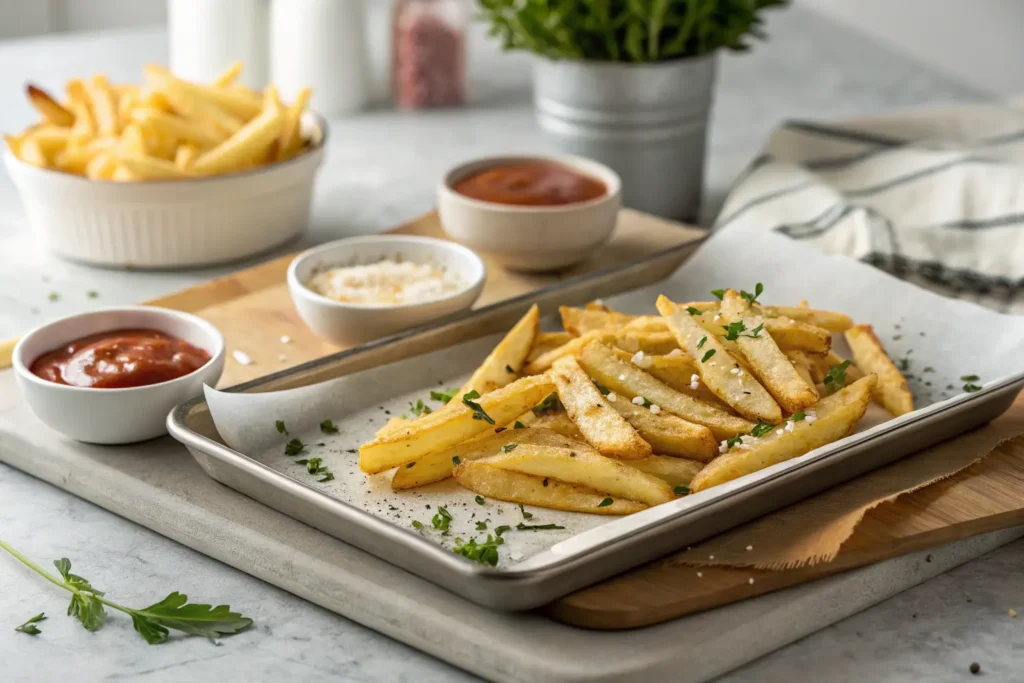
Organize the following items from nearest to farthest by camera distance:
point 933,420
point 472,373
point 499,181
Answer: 1. point 933,420
2. point 472,373
3. point 499,181

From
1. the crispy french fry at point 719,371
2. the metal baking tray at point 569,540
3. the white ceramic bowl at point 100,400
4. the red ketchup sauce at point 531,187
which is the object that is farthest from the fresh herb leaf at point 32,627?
the red ketchup sauce at point 531,187

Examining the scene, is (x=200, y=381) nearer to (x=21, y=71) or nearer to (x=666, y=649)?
(x=666, y=649)

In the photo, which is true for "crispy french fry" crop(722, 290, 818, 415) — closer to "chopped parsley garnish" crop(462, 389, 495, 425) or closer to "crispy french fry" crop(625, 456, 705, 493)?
"crispy french fry" crop(625, 456, 705, 493)

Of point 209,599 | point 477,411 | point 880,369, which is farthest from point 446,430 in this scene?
point 880,369

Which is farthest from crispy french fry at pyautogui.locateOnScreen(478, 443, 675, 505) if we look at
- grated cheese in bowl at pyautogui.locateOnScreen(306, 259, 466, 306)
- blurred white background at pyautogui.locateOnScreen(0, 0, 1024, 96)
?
blurred white background at pyautogui.locateOnScreen(0, 0, 1024, 96)

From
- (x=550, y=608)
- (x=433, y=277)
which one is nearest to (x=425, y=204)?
(x=433, y=277)
